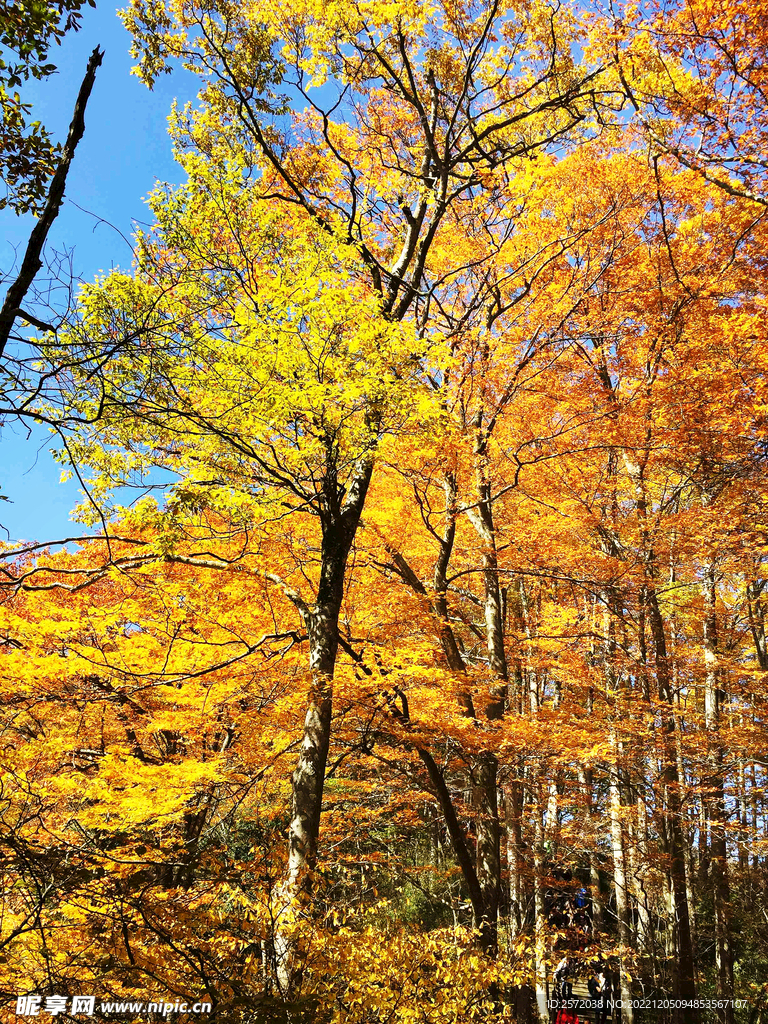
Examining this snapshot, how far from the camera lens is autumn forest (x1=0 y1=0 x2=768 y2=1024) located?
400 cm

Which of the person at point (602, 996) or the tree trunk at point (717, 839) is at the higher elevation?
the tree trunk at point (717, 839)

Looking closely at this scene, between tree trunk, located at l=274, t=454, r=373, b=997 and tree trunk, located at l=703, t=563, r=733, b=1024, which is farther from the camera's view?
tree trunk, located at l=703, t=563, r=733, b=1024

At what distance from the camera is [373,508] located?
1020 centimetres

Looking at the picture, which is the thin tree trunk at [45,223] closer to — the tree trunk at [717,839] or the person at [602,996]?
the tree trunk at [717,839]

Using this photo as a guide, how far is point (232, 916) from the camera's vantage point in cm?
393

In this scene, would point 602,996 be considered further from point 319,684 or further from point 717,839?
point 319,684

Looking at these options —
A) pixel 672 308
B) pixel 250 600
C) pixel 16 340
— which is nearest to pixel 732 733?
pixel 672 308

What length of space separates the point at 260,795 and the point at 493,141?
10.0m

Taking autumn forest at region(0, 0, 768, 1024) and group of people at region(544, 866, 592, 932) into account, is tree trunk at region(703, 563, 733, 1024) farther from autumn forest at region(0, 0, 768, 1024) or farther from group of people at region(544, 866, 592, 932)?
group of people at region(544, 866, 592, 932)

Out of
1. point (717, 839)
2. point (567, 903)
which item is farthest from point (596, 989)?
point (717, 839)

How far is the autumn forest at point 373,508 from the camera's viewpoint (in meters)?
4.00

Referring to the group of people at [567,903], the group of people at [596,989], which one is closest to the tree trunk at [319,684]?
the group of people at [567,903]

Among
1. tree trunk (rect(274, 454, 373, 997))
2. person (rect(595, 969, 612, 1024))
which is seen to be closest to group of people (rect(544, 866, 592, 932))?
person (rect(595, 969, 612, 1024))

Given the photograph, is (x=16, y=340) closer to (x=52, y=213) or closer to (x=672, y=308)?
(x=52, y=213)
